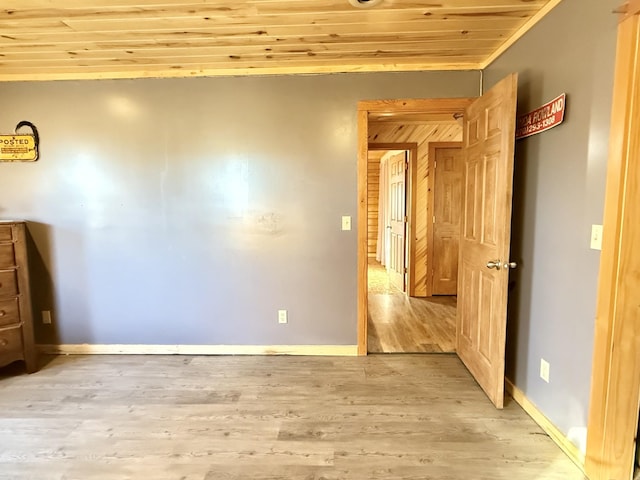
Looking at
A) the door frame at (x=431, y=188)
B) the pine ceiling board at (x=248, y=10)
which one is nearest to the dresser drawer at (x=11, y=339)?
the pine ceiling board at (x=248, y=10)

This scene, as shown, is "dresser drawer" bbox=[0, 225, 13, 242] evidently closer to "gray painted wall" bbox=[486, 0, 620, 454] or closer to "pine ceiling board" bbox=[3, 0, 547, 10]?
"pine ceiling board" bbox=[3, 0, 547, 10]

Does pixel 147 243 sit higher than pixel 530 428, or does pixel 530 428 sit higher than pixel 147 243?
pixel 147 243

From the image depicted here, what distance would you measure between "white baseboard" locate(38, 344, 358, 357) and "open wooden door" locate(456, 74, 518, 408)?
3.25 ft

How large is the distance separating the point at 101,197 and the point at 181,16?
5.53 feet

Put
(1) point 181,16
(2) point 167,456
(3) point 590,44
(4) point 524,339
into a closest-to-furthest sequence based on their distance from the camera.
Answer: (3) point 590,44 < (2) point 167,456 < (1) point 181,16 < (4) point 524,339

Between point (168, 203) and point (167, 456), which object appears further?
point (168, 203)

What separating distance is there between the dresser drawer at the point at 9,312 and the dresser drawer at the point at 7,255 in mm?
271

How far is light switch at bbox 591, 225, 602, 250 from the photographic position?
1.51 metres

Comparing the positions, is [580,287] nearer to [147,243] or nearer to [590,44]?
[590,44]

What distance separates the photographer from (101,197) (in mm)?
2885

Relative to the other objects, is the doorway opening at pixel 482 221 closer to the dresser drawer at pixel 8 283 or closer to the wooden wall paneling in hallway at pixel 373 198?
the dresser drawer at pixel 8 283

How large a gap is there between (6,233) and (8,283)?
37cm

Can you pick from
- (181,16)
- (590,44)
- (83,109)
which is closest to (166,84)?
(83,109)

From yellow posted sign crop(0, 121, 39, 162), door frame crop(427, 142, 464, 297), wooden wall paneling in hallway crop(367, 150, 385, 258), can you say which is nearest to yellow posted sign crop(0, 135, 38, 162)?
yellow posted sign crop(0, 121, 39, 162)
